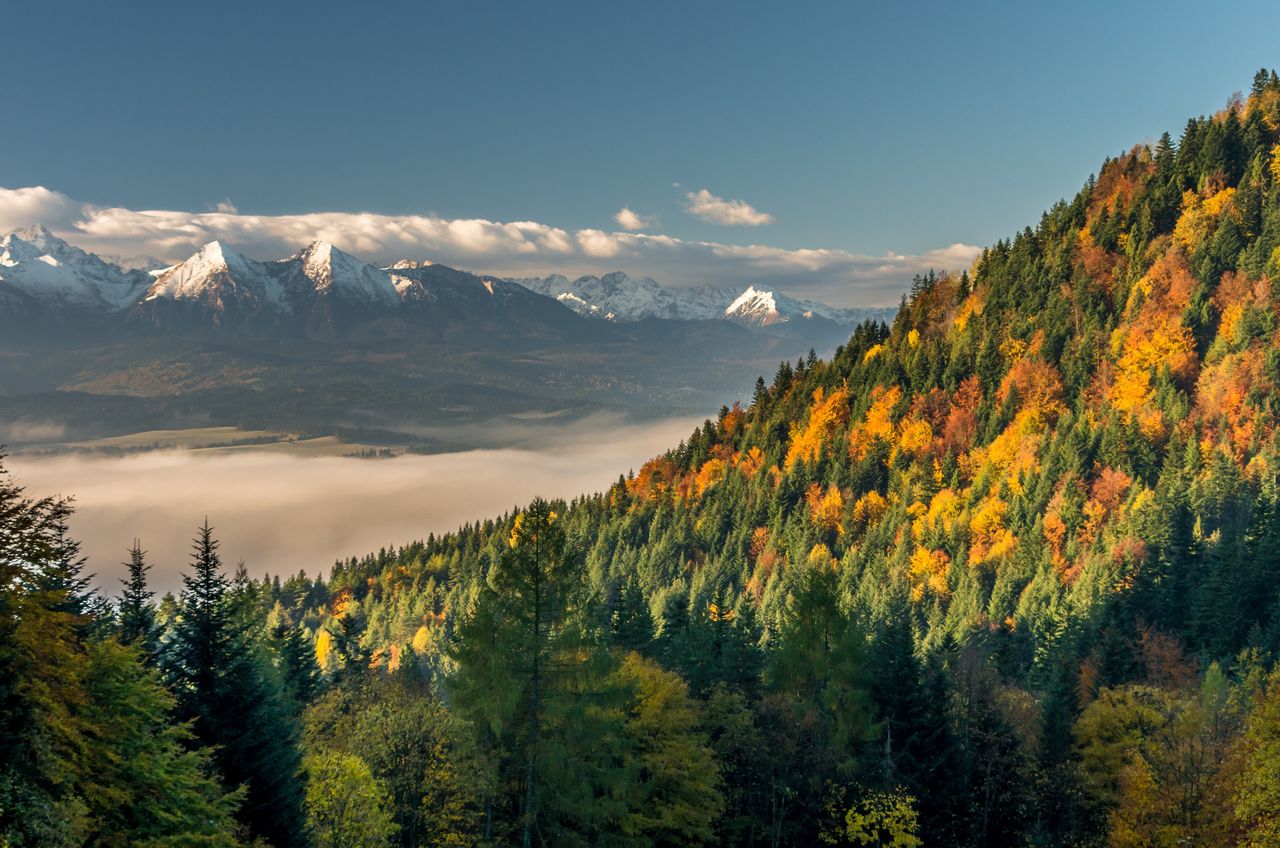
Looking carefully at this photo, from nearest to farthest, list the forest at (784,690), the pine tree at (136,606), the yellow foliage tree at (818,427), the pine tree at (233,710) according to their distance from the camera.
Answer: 1. the forest at (784,690)
2. the pine tree at (233,710)
3. the pine tree at (136,606)
4. the yellow foliage tree at (818,427)

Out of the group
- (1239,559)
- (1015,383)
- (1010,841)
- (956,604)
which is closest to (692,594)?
(956,604)

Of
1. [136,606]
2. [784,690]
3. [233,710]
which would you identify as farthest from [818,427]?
[233,710]

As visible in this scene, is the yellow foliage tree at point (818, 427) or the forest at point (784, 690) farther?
the yellow foliage tree at point (818, 427)

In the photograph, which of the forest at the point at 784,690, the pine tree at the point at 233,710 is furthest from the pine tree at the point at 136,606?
the pine tree at the point at 233,710

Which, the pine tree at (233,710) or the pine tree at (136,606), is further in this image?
the pine tree at (136,606)

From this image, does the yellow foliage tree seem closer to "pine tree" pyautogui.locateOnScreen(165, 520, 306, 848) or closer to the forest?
the forest

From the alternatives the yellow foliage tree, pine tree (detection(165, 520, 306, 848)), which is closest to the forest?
pine tree (detection(165, 520, 306, 848))

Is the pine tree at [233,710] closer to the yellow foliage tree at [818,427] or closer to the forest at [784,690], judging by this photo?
the forest at [784,690]

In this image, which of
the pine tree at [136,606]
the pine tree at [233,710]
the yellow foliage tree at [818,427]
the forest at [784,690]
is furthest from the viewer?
the yellow foliage tree at [818,427]

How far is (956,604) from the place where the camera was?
361ft

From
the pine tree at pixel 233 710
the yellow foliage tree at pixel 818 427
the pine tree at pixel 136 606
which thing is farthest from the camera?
the yellow foliage tree at pixel 818 427

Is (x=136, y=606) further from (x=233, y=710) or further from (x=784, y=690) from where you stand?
(x=784, y=690)

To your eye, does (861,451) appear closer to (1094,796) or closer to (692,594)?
(692,594)

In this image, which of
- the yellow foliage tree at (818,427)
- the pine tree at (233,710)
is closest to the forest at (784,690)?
the pine tree at (233,710)
